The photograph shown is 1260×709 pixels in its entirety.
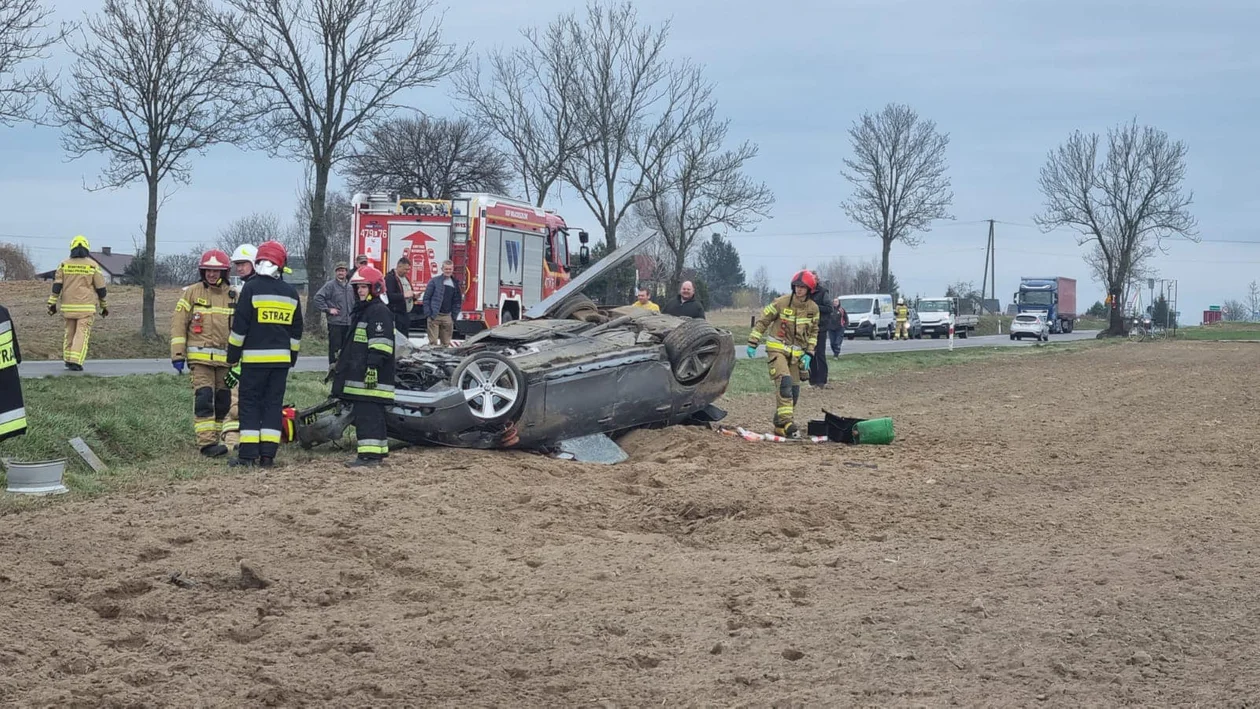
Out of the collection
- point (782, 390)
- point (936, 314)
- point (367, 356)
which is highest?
point (936, 314)

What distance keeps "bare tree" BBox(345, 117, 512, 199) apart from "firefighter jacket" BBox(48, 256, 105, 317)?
87.4ft

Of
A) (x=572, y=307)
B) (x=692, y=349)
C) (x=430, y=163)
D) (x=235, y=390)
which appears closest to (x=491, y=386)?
(x=692, y=349)

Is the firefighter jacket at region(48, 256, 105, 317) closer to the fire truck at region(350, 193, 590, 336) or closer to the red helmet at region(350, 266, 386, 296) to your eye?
the red helmet at region(350, 266, 386, 296)

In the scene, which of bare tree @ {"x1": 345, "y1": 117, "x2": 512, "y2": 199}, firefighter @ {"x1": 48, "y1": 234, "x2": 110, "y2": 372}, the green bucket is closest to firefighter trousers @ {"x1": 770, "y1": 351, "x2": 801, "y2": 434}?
the green bucket

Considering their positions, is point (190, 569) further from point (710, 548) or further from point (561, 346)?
point (561, 346)

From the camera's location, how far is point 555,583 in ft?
20.6

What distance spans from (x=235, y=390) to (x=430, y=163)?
3136cm

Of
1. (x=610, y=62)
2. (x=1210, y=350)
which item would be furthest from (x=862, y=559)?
(x=1210, y=350)

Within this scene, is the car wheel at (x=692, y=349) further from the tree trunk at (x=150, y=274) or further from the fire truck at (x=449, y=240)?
the tree trunk at (x=150, y=274)

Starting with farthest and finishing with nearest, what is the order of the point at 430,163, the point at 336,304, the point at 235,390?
1. the point at 430,163
2. the point at 336,304
3. the point at 235,390

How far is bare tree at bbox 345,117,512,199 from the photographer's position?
137 ft

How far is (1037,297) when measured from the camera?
6147 centimetres

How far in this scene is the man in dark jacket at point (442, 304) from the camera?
55.7 ft

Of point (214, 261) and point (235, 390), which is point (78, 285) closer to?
point (235, 390)
